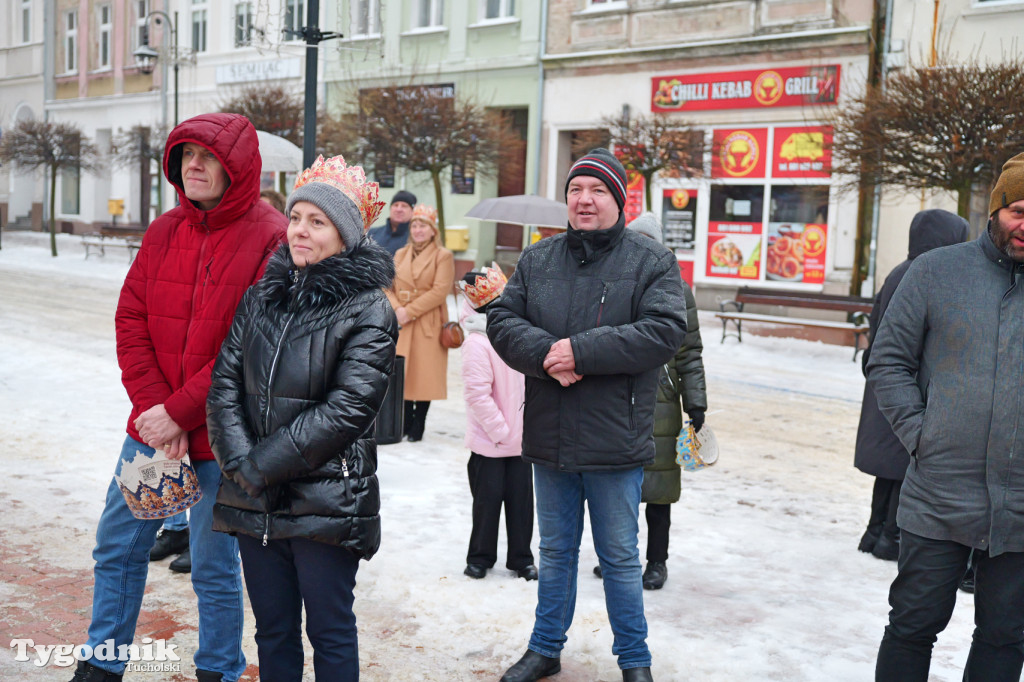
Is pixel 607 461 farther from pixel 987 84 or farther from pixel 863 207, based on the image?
pixel 863 207

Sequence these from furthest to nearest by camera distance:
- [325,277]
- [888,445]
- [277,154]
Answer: [277,154] < [888,445] < [325,277]

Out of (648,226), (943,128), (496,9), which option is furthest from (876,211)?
(648,226)

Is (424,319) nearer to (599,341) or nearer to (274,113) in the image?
(599,341)

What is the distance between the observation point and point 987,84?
1203 centimetres

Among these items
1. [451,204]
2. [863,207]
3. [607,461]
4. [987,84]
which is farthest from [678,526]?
[451,204]

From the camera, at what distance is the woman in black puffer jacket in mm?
3064

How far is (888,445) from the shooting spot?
5629 millimetres

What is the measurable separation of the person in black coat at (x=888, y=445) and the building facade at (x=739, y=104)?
1159cm

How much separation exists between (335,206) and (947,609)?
232 centimetres

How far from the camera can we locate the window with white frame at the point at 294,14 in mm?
9289

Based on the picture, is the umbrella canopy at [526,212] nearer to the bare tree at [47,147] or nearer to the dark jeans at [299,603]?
the dark jeans at [299,603]

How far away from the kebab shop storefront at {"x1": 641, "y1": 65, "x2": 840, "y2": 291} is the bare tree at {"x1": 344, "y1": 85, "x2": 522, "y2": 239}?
345 cm

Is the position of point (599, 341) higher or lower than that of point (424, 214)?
lower

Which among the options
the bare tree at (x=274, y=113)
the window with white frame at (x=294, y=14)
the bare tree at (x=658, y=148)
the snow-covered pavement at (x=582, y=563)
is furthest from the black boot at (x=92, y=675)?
the bare tree at (x=274, y=113)
